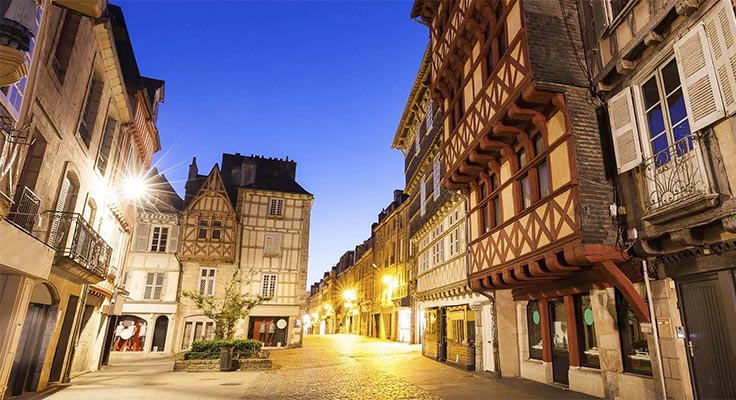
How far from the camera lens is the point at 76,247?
32.0 feet

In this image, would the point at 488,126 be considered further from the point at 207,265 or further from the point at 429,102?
the point at 207,265

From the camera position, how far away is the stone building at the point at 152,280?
902 inches

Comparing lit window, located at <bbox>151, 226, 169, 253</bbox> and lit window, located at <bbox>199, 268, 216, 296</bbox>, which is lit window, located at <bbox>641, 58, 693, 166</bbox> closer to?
lit window, located at <bbox>199, 268, 216, 296</bbox>

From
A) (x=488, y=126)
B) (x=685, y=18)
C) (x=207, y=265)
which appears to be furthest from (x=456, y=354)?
(x=207, y=265)

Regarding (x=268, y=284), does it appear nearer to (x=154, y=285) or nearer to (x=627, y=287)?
(x=154, y=285)

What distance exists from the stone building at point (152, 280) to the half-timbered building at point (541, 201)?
19428 mm

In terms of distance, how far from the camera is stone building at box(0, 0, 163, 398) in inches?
247

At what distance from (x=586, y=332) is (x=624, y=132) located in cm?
459

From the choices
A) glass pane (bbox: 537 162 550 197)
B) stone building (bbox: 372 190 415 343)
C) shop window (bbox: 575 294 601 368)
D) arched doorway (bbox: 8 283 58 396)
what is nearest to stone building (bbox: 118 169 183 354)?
arched doorway (bbox: 8 283 58 396)

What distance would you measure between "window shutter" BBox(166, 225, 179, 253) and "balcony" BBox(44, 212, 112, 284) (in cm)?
1361

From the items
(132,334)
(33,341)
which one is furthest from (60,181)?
(132,334)

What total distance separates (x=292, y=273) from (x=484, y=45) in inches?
809

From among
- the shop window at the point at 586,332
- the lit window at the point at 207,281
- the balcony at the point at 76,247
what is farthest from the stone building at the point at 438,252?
the lit window at the point at 207,281

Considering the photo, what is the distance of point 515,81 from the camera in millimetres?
8461
